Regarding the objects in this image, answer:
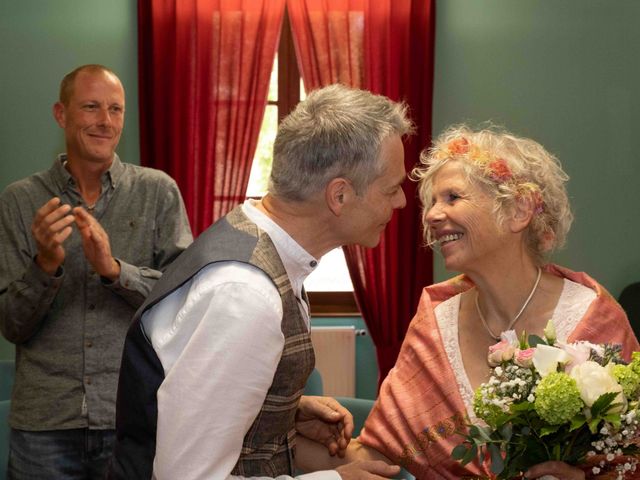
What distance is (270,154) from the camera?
5.58 meters

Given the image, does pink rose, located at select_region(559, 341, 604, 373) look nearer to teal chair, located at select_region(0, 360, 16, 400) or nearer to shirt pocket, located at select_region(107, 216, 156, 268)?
shirt pocket, located at select_region(107, 216, 156, 268)

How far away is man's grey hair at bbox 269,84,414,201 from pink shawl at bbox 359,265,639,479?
87cm

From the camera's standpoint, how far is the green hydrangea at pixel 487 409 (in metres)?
2.07

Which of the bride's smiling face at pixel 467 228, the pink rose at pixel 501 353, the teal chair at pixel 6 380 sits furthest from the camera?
the teal chair at pixel 6 380

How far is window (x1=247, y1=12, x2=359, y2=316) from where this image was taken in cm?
555

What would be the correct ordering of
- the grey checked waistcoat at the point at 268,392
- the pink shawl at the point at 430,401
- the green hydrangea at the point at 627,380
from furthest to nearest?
the pink shawl at the point at 430,401 < the green hydrangea at the point at 627,380 < the grey checked waistcoat at the point at 268,392

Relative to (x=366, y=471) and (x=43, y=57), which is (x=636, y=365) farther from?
(x=43, y=57)

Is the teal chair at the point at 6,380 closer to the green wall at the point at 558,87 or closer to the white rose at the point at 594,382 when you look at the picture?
the green wall at the point at 558,87

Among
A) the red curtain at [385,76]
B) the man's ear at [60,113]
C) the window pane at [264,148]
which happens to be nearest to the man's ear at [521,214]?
the man's ear at [60,113]

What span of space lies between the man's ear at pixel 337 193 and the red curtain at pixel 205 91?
344 centimetres

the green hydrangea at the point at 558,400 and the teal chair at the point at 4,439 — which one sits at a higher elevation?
the green hydrangea at the point at 558,400

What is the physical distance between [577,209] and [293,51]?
6.29ft

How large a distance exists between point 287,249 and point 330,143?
24 cm

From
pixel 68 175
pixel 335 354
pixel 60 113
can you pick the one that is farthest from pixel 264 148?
pixel 68 175
